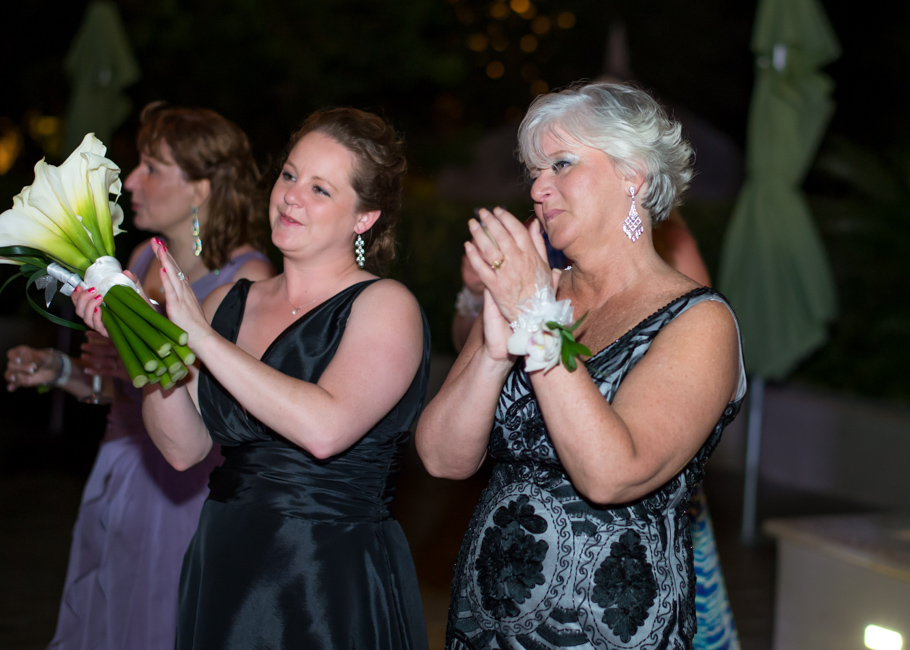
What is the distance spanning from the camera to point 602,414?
1773mm

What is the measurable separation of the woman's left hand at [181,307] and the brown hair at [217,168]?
1174mm

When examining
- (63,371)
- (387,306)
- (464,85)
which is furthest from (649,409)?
(464,85)

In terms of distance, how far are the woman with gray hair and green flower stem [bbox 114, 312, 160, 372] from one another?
0.60 m

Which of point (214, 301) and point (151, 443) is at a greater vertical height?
point (214, 301)

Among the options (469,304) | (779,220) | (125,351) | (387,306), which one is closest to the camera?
(125,351)

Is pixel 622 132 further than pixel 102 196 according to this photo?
No

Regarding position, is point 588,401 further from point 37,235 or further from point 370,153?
point 37,235

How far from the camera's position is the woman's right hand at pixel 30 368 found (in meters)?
3.19

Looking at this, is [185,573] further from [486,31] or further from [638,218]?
[486,31]

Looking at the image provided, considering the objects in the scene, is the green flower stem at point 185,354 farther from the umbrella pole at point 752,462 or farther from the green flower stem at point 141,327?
the umbrella pole at point 752,462

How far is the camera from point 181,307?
2051 millimetres

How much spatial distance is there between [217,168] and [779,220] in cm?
370

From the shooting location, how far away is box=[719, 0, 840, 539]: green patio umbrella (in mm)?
5648

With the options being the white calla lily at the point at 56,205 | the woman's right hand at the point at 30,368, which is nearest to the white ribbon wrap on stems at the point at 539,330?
the white calla lily at the point at 56,205
